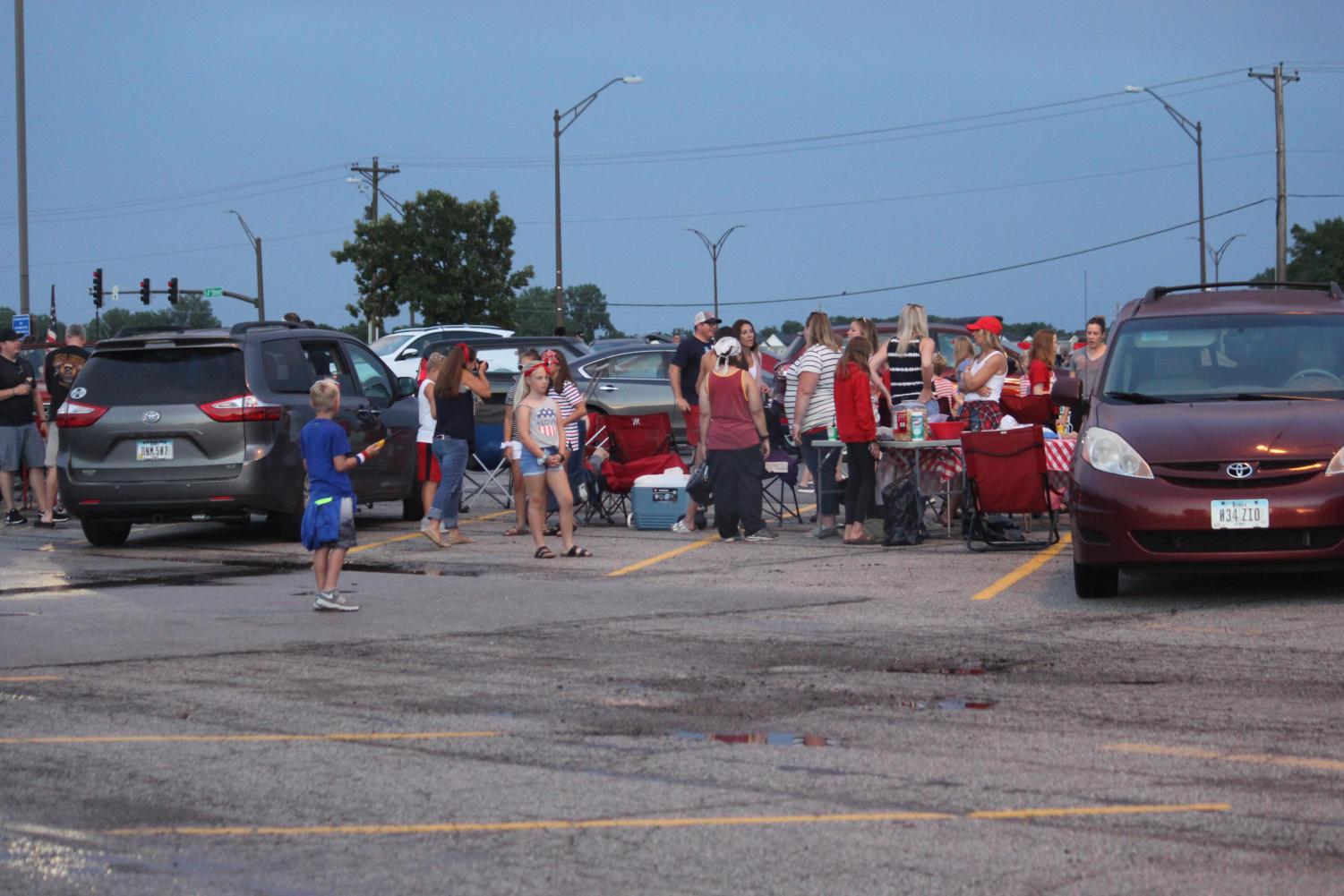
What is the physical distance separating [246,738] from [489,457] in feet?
50.6

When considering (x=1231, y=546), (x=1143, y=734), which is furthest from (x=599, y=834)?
(x=1231, y=546)

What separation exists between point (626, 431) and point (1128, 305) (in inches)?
218

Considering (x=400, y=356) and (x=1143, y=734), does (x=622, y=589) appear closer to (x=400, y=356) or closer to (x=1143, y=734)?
(x=1143, y=734)

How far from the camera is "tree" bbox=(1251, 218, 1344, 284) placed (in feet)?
351

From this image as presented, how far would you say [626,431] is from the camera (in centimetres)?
1639

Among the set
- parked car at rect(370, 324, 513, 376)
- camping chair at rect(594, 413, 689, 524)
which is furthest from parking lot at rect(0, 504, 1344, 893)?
parked car at rect(370, 324, 513, 376)

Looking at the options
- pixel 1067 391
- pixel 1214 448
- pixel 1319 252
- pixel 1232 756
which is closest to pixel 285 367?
pixel 1067 391

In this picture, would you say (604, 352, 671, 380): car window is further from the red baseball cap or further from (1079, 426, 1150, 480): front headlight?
(1079, 426, 1150, 480): front headlight

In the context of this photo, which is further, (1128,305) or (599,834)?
(1128,305)

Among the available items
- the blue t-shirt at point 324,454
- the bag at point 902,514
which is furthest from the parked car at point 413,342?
the blue t-shirt at point 324,454

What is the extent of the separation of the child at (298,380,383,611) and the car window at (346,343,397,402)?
5615 millimetres

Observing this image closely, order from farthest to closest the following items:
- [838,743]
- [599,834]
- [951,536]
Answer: [951,536], [838,743], [599,834]

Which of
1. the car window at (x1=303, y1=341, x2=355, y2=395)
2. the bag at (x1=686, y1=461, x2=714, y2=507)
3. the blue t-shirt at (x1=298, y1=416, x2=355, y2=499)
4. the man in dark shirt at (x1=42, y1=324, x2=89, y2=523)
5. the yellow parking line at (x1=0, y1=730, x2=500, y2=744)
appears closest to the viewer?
the yellow parking line at (x1=0, y1=730, x2=500, y2=744)

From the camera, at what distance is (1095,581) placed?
10.6 meters
